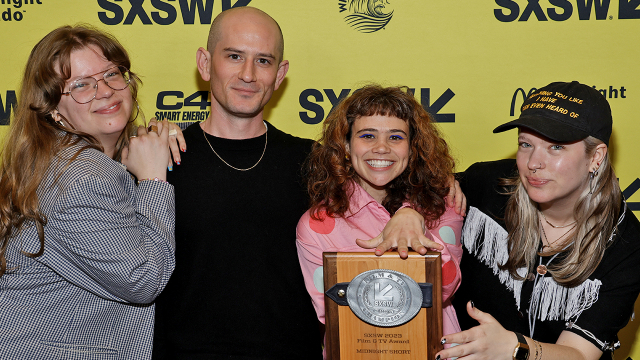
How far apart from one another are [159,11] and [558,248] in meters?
2.05

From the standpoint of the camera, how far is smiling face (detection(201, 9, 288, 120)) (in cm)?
200

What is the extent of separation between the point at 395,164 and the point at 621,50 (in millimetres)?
1434

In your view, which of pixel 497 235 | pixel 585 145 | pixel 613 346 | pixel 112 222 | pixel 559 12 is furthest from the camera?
pixel 559 12

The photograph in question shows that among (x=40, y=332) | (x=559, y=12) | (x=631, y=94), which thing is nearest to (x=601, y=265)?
(x=631, y=94)

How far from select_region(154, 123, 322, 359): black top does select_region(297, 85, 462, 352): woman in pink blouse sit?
12 centimetres

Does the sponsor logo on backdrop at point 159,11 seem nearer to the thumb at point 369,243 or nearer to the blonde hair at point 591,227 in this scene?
the thumb at point 369,243

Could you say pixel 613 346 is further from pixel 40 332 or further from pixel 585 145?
pixel 40 332

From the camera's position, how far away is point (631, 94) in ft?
Result: 8.38

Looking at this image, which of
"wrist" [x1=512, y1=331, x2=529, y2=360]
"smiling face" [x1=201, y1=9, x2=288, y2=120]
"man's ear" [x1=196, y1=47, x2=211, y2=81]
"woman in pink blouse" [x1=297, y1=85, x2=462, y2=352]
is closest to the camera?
"wrist" [x1=512, y1=331, x2=529, y2=360]

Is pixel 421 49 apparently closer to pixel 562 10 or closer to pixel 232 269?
pixel 562 10

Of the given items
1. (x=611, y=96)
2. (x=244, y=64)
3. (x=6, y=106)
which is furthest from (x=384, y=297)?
(x=6, y=106)

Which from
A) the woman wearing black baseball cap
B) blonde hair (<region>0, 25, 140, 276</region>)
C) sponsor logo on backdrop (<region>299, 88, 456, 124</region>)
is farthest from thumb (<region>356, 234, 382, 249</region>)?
sponsor logo on backdrop (<region>299, 88, 456, 124</region>)

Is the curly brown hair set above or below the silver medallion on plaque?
above

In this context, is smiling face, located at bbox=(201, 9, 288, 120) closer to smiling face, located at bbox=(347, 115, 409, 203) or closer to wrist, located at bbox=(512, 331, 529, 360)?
smiling face, located at bbox=(347, 115, 409, 203)
